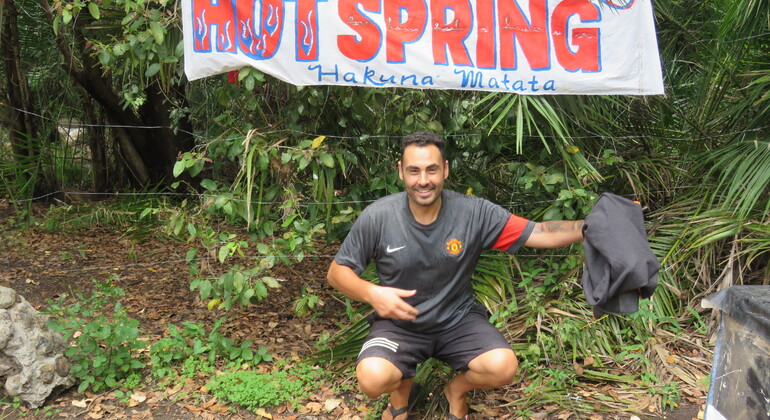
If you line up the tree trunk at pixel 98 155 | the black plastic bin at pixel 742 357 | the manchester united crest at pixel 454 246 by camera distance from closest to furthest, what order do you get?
the black plastic bin at pixel 742 357 → the manchester united crest at pixel 454 246 → the tree trunk at pixel 98 155

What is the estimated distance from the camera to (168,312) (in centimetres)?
473

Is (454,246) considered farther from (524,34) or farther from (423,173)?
(524,34)

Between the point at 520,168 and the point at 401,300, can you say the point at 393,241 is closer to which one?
the point at 401,300

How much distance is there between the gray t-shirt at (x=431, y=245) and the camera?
3.00 meters

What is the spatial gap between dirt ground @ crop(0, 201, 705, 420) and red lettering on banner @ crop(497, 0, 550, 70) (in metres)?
1.69

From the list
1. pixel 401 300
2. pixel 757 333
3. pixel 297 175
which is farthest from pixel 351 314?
pixel 757 333

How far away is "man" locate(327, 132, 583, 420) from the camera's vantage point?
2.93 m

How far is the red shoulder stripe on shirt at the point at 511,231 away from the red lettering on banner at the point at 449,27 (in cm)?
88

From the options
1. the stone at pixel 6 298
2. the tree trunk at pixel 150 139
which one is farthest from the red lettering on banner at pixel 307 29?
the tree trunk at pixel 150 139

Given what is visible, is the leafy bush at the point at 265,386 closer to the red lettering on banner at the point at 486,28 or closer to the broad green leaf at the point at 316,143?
the broad green leaf at the point at 316,143

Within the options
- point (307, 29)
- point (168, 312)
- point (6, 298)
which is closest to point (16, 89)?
point (168, 312)

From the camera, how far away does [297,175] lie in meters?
3.92

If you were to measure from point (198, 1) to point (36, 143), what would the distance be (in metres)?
4.49

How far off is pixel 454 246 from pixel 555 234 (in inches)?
17.8
